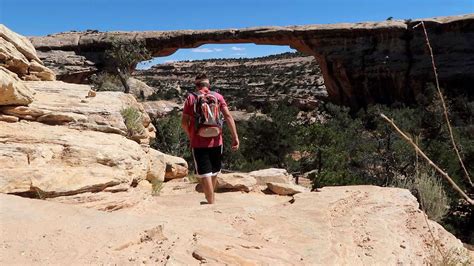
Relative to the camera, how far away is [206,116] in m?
4.29

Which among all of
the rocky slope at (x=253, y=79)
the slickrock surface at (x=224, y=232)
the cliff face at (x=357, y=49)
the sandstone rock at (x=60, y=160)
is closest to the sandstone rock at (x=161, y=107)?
the cliff face at (x=357, y=49)

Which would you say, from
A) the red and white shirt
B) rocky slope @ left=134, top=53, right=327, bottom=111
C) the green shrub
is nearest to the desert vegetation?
the green shrub

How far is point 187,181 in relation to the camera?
23.3 feet

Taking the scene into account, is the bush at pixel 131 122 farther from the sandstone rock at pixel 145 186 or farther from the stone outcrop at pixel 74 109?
the sandstone rock at pixel 145 186

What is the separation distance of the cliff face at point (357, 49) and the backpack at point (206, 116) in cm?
2275

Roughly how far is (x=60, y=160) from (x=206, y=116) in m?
1.44

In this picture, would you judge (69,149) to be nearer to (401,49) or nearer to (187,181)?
(187,181)

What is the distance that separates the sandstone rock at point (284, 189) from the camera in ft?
19.3

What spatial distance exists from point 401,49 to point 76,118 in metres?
25.5

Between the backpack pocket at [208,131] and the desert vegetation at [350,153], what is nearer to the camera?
the backpack pocket at [208,131]

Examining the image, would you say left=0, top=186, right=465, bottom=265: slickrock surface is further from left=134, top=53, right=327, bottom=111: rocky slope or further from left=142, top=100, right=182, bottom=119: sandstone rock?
left=134, top=53, right=327, bottom=111: rocky slope

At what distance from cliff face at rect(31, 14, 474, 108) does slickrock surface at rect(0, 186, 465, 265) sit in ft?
76.2

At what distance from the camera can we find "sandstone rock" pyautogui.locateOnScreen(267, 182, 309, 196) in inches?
231

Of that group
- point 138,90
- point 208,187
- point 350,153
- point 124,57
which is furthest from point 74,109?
point 138,90
